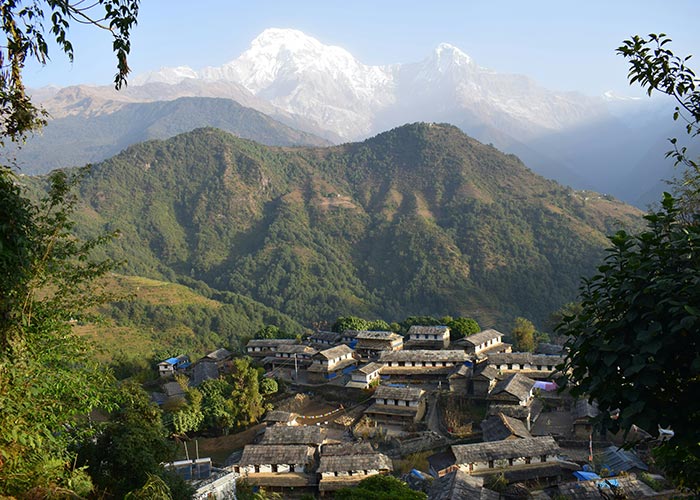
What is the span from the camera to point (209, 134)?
162m

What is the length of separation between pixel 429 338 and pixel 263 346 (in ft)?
52.5

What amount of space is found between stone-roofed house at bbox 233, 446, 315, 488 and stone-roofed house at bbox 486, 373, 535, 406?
13.1 meters

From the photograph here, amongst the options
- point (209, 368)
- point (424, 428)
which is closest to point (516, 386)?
point (424, 428)

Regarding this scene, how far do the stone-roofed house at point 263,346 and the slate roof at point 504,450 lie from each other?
26141 millimetres

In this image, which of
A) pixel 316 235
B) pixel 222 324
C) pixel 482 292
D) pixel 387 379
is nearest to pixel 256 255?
pixel 316 235

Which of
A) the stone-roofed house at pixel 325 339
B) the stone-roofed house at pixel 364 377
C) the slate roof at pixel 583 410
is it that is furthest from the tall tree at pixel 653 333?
the stone-roofed house at pixel 325 339

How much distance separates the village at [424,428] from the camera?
72.8ft

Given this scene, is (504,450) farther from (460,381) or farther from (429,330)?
(429,330)

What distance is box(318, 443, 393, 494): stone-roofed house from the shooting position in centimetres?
2334

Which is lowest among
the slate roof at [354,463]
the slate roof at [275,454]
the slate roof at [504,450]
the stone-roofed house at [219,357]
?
the stone-roofed house at [219,357]

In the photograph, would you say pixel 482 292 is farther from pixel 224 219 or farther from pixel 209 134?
pixel 209 134

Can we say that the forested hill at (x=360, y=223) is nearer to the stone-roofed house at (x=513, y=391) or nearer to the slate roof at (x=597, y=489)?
the stone-roofed house at (x=513, y=391)

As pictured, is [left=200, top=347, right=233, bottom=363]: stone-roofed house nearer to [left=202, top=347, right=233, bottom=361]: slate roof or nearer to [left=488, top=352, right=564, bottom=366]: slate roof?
[left=202, top=347, right=233, bottom=361]: slate roof

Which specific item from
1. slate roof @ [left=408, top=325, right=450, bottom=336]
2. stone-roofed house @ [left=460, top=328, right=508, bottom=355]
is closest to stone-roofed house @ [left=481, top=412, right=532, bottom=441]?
stone-roofed house @ [left=460, top=328, right=508, bottom=355]
